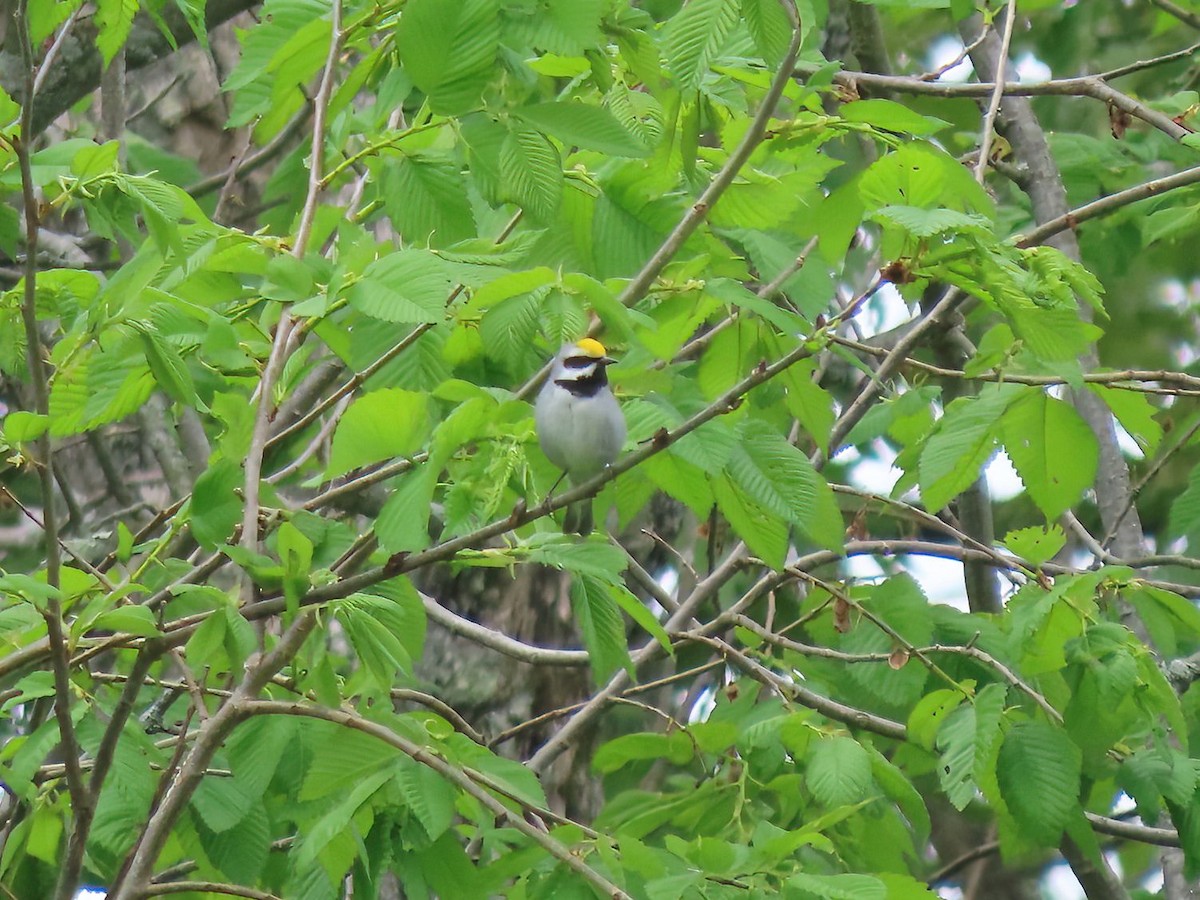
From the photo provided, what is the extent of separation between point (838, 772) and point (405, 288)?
1752mm

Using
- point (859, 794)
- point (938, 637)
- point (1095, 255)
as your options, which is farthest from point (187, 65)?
point (859, 794)

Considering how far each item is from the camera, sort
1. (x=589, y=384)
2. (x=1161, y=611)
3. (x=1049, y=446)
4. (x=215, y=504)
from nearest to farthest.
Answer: (x=215, y=504) < (x=589, y=384) < (x=1049, y=446) < (x=1161, y=611)

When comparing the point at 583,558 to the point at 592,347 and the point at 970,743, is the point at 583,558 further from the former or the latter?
the point at 970,743

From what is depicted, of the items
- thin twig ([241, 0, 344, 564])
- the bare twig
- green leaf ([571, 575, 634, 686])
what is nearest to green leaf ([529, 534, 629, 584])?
green leaf ([571, 575, 634, 686])

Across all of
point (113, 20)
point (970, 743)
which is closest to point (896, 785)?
point (970, 743)

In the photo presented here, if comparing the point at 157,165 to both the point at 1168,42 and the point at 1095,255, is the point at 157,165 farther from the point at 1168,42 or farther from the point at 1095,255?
the point at 1168,42

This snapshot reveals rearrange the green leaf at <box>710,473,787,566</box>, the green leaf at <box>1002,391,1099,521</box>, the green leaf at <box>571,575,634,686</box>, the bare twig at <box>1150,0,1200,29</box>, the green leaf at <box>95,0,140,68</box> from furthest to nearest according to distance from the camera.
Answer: the bare twig at <box>1150,0,1200,29</box> < the green leaf at <box>1002,391,1099,521</box> < the green leaf at <box>710,473,787,566</box> < the green leaf at <box>95,0,140,68</box> < the green leaf at <box>571,575,634,686</box>

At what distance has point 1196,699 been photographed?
422cm

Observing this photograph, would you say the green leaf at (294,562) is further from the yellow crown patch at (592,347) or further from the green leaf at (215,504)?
the yellow crown patch at (592,347)

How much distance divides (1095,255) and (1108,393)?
253cm

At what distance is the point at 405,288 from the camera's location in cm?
254

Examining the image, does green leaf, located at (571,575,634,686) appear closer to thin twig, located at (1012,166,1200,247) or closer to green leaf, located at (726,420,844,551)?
green leaf, located at (726,420,844,551)

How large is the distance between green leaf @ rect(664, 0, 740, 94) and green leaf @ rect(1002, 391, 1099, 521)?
5.41 feet

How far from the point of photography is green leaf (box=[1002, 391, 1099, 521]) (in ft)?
11.6
